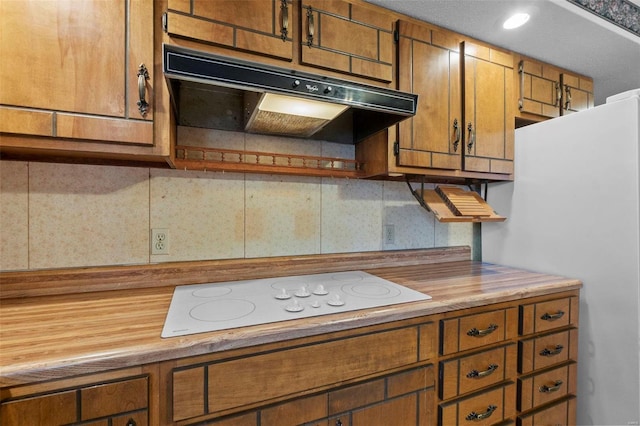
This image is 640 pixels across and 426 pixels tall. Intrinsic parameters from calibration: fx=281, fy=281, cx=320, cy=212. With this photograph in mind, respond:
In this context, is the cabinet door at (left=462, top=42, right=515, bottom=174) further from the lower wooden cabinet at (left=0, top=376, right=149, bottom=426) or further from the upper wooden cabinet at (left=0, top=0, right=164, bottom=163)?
the lower wooden cabinet at (left=0, top=376, right=149, bottom=426)

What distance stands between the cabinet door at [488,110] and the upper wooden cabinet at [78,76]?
4.64 feet

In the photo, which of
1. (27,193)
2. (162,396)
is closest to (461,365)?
(162,396)

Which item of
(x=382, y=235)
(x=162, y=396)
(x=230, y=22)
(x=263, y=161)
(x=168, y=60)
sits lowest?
(x=162, y=396)

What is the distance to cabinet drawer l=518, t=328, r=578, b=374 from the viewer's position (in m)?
1.17

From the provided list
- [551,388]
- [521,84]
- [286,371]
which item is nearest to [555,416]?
[551,388]

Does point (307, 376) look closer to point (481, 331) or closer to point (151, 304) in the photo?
point (151, 304)

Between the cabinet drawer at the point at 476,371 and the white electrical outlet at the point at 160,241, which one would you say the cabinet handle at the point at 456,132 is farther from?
the white electrical outlet at the point at 160,241

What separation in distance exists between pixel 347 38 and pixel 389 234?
3.35 feet

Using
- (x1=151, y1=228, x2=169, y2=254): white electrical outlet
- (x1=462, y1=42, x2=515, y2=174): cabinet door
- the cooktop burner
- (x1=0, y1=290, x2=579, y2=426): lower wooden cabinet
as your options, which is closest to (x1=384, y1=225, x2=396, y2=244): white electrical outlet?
the cooktop burner

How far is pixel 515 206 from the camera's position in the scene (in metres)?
1.62

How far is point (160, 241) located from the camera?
1.23 meters

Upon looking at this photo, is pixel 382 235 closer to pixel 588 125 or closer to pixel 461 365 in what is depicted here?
pixel 461 365

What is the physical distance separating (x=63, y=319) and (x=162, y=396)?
0.42 metres

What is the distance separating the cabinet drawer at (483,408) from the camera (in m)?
1.02
